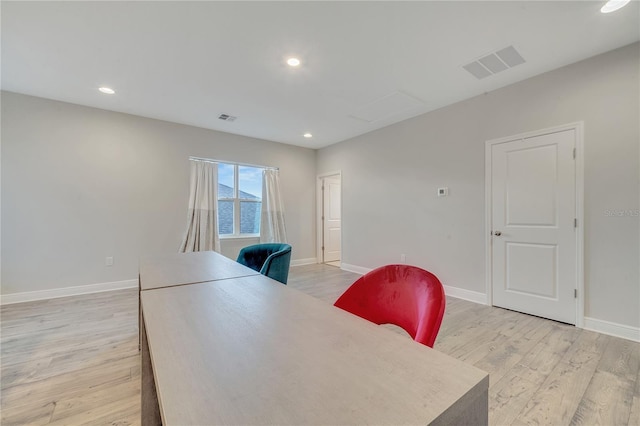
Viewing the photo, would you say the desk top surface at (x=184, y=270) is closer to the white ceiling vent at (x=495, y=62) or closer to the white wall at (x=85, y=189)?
the white wall at (x=85, y=189)

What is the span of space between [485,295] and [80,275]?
5294 millimetres

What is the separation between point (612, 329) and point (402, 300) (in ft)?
8.73

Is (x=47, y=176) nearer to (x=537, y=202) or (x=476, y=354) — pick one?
(x=476, y=354)

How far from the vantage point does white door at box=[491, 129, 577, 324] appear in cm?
266

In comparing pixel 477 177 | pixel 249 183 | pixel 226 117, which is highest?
pixel 226 117

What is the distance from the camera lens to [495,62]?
2578 mm

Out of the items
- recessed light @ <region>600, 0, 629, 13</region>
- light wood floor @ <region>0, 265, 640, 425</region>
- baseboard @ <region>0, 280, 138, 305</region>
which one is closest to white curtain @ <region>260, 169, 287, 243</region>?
baseboard @ <region>0, 280, 138, 305</region>

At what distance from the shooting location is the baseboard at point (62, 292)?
3242mm

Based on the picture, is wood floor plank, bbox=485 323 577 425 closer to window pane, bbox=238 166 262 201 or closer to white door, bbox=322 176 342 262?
white door, bbox=322 176 342 262

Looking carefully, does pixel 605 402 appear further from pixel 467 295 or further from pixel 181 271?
pixel 181 271

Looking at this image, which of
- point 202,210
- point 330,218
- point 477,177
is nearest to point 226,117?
point 202,210

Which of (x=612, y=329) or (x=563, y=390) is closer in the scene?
(x=563, y=390)

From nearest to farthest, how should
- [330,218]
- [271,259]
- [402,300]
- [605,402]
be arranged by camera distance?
[402,300] < [605,402] < [271,259] < [330,218]

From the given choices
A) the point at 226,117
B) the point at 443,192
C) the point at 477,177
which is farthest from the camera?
the point at 226,117
